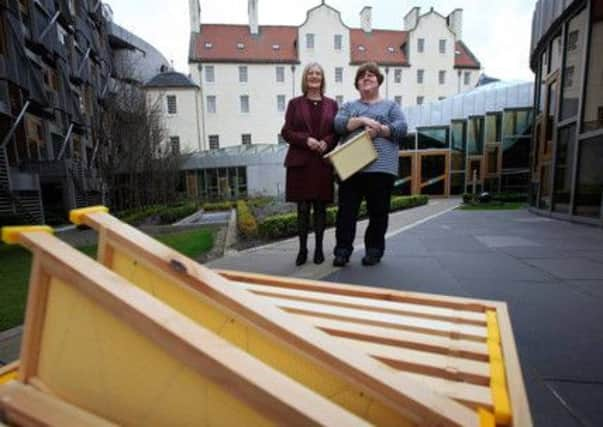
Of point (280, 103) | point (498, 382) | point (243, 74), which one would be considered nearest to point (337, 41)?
point (280, 103)

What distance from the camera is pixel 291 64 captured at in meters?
29.5

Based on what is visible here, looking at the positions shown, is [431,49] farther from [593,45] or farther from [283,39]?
[593,45]

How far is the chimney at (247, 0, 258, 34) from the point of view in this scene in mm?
31172

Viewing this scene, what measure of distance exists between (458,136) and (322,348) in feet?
64.7

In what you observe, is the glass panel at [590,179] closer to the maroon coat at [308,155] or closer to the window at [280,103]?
the maroon coat at [308,155]

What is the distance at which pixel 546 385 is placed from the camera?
1.38 meters

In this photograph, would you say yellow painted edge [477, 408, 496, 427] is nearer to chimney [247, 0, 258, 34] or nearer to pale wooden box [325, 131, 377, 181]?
pale wooden box [325, 131, 377, 181]

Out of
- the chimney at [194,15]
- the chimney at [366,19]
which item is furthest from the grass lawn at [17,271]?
the chimney at [366,19]

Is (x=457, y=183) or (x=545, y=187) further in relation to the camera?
(x=457, y=183)

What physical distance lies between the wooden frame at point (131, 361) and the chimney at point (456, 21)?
39696 mm

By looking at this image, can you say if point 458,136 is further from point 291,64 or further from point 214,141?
point 214,141

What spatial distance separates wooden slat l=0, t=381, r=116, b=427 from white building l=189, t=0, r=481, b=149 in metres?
29.2

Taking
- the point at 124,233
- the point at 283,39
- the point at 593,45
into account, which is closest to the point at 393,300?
the point at 124,233

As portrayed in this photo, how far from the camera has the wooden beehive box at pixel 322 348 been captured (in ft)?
2.58
